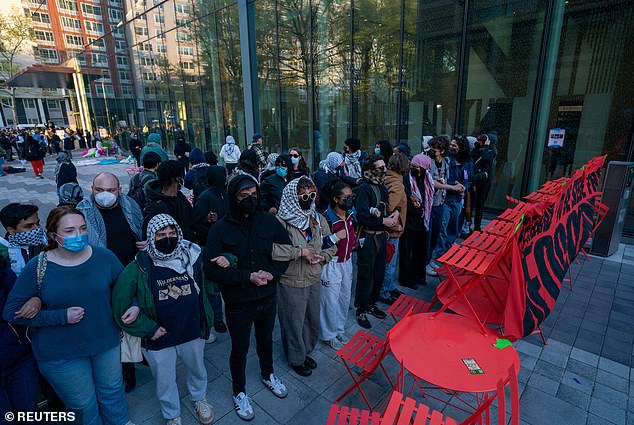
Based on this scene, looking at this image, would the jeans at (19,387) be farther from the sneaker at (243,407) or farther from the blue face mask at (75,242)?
the sneaker at (243,407)

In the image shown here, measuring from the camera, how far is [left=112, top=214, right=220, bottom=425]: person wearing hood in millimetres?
2301

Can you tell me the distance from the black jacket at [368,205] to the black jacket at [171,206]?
74.6 inches

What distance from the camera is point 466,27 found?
26.5 feet

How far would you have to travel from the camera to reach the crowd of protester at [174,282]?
2.20 meters

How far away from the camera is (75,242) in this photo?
2170 millimetres

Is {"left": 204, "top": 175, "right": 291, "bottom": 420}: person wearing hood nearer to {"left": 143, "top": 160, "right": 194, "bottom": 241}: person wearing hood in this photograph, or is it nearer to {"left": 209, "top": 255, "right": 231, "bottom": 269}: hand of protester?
{"left": 209, "top": 255, "right": 231, "bottom": 269}: hand of protester

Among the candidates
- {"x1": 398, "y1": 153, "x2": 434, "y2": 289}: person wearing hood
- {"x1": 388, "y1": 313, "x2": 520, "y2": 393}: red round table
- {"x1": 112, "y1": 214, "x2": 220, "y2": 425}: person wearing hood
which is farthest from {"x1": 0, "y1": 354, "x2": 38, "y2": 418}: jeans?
{"x1": 398, "y1": 153, "x2": 434, "y2": 289}: person wearing hood

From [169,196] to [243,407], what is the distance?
2199 mm

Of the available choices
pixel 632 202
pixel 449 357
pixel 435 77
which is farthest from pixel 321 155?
pixel 449 357

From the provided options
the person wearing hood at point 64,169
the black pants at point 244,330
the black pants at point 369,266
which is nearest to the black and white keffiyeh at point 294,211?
the black pants at point 244,330

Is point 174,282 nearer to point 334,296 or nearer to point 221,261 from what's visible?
point 221,261

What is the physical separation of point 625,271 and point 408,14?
24.8 ft

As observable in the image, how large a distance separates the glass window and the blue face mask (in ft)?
27.2

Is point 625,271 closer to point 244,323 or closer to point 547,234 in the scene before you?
point 547,234
